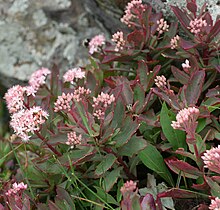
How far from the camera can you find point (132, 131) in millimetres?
1819

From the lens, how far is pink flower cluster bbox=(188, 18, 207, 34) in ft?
6.73

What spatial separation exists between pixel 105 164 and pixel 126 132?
14cm

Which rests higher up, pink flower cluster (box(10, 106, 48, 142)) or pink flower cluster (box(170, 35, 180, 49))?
pink flower cluster (box(170, 35, 180, 49))

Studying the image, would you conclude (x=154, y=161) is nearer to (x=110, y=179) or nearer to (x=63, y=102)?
(x=110, y=179)

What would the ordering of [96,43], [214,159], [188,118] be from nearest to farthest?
[214,159] → [188,118] → [96,43]

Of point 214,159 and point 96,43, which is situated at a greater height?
point 214,159

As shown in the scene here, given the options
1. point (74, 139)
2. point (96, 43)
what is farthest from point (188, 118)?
point (96, 43)

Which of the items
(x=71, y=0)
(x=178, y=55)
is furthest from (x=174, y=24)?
(x=71, y=0)

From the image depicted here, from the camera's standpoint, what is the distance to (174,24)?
7.75 feet

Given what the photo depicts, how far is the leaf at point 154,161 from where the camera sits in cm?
193

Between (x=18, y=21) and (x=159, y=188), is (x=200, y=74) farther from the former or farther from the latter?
(x=18, y=21)

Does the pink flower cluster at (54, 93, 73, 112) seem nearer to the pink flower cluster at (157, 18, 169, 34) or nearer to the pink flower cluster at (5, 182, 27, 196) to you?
the pink flower cluster at (5, 182, 27, 196)

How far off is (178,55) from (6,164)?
1168 millimetres

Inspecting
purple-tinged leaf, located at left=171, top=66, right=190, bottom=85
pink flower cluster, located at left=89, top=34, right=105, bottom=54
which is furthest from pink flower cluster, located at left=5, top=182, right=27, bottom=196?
pink flower cluster, located at left=89, top=34, right=105, bottom=54
